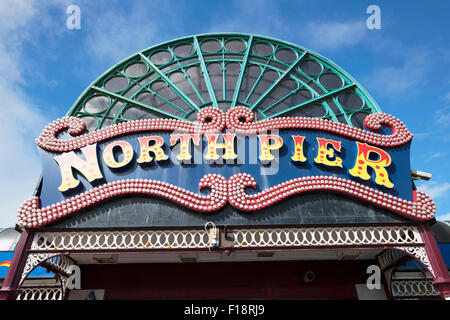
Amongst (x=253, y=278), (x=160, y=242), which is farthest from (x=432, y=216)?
(x=160, y=242)

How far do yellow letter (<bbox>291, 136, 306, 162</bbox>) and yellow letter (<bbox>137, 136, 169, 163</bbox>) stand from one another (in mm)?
3339

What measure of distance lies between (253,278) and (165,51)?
29.0ft

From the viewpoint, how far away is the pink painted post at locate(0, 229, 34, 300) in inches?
279

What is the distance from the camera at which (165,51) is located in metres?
12.8

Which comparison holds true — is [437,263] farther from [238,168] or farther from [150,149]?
[150,149]

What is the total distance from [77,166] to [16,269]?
Answer: 2666 mm

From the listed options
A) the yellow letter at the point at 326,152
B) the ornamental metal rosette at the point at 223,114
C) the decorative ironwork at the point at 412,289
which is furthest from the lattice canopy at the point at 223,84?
the decorative ironwork at the point at 412,289

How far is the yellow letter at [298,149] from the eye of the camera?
28.3 feet

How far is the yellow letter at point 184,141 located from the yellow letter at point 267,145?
170 cm

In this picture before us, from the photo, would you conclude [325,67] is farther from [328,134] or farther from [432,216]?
[432,216]

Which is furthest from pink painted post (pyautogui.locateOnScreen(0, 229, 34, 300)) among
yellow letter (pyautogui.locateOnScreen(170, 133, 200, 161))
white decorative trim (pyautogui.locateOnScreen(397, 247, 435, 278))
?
white decorative trim (pyautogui.locateOnScreen(397, 247, 435, 278))

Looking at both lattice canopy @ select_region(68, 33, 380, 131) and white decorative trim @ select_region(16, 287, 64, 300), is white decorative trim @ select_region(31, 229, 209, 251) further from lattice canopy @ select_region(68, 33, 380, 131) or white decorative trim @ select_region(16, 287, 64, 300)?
lattice canopy @ select_region(68, 33, 380, 131)

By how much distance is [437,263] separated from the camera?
7418mm

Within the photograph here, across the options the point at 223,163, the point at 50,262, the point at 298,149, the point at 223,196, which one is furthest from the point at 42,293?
the point at 298,149
